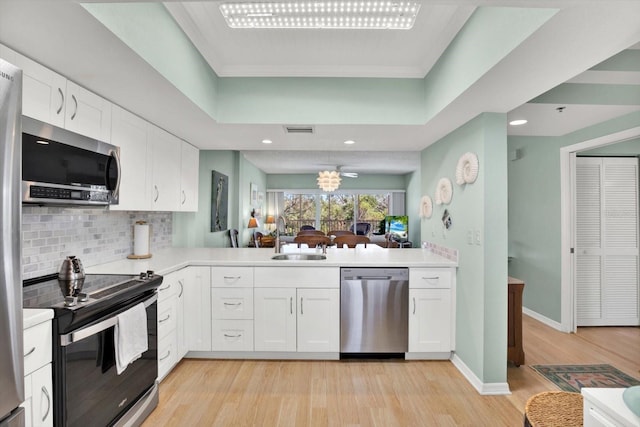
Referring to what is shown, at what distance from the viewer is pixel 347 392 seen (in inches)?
91.4

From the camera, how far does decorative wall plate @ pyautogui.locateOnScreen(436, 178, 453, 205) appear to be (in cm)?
293

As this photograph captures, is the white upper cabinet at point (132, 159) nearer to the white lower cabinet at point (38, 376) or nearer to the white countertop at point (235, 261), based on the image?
the white countertop at point (235, 261)

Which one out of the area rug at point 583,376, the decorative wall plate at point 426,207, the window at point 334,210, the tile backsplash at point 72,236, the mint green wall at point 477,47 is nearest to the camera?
the mint green wall at point 477,47

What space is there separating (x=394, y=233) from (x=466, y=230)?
677 centimetres

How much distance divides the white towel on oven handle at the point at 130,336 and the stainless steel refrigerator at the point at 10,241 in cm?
63

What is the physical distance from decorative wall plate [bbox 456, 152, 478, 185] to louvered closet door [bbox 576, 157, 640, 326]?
6.61 feet

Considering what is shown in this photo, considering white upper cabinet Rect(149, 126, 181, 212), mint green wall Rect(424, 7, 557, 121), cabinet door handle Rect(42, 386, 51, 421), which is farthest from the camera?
white upper cabinet Rect(149, 126, 181, 212)

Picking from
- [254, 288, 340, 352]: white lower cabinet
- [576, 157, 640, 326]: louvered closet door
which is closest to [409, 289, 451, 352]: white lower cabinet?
[254, 288, 340, 352]: white lower cabinet

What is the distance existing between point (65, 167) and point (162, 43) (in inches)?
32.9

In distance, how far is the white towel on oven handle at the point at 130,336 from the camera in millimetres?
1695

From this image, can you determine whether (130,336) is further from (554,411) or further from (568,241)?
(568,241)

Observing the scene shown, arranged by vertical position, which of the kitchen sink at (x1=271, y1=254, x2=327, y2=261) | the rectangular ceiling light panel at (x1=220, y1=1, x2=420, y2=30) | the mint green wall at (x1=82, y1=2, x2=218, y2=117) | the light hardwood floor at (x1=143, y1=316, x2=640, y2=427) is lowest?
the light hardwood floor at (x1=143, y1=316, x2=640, y2=427)

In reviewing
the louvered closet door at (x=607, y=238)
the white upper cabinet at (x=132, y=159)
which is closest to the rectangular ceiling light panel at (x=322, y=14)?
the white upper cabinet at (x=132, y=159)

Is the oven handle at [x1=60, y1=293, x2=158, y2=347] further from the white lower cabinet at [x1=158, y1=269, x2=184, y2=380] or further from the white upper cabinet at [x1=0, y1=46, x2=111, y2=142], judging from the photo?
the white upper cabinet at [x1=0, y1=46, x2=111, y2=142]
